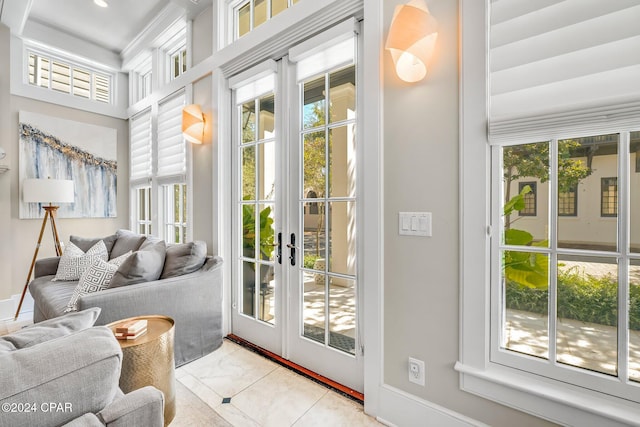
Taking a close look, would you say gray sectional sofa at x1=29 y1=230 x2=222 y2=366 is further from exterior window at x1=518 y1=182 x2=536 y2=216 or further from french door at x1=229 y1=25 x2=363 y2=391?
exterior window at x1=518 y1=182 x2=536 y2=216

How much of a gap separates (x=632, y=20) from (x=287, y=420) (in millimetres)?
2317

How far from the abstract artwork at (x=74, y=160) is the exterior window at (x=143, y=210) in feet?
0.98

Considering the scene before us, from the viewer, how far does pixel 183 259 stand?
225 centimetres

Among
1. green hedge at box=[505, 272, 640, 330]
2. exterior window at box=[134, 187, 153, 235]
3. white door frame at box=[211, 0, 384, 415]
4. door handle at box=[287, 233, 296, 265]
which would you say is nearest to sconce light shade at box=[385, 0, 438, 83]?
white door frame at box=[211, 0, 384, 415]

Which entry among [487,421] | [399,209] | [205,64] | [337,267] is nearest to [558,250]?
[399,209]

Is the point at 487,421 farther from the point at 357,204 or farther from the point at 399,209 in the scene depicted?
the point at 357,204

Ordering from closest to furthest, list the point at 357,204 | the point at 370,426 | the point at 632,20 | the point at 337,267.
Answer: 1. the point at 632,20
2. the point at 370,426
3. the point at 357,204
4. the point at 337,267

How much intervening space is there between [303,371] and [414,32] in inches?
84.9

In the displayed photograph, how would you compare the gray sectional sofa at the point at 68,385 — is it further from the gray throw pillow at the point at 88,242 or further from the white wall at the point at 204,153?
the gray throw pillow at the point at 88,242

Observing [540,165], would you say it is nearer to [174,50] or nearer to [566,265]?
[566,265]

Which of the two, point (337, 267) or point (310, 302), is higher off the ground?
point (337, 267)

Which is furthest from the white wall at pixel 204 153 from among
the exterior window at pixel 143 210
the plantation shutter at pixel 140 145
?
the exterior window at pixel 143 210

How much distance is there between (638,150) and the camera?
104cm

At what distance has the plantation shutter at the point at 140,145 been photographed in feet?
12.2
